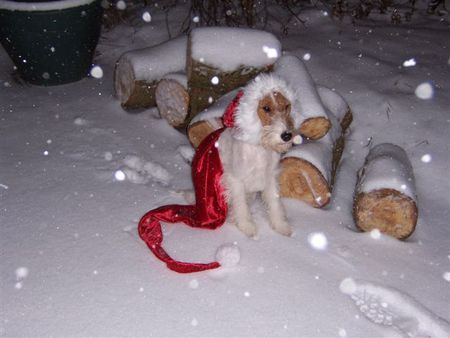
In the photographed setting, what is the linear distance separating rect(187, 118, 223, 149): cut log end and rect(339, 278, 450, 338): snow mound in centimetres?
154

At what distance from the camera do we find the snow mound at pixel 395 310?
237 cm

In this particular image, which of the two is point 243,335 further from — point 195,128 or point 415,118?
point 415,118

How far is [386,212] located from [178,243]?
56.0 inches

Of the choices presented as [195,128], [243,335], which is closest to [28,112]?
[195,128]

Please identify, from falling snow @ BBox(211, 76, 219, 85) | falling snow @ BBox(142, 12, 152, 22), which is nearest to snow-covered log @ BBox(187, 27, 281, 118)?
falling snow @ BBox(211, 76, 219, 85)

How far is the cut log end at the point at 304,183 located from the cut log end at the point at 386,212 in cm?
26

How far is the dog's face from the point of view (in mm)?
2385

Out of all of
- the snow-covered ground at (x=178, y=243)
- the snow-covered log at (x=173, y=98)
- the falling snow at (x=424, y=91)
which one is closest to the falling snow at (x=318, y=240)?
the snow-covered ground at (x=178, y=243)

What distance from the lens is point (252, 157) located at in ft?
8.72

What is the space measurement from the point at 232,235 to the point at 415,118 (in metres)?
2.36

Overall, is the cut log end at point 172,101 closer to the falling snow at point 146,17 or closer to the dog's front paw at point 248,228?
the dog's front paw at point 248,228

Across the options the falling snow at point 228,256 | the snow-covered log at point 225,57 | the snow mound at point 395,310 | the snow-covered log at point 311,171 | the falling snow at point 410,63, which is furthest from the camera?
the falling snow at point 410,63

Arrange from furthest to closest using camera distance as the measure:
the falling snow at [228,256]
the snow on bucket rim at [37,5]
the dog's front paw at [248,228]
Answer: the snow on bucket rim at [37,5]
the dog's front paw at [248,228]
the falling snow at [228,256]

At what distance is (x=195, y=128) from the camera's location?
11.6ft
